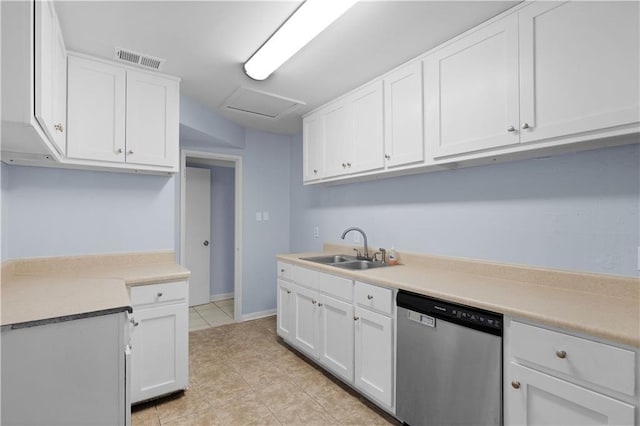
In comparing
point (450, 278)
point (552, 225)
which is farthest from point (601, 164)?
point (450, 278)

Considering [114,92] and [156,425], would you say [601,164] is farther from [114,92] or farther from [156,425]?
[114,92]

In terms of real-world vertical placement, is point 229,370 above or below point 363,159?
below

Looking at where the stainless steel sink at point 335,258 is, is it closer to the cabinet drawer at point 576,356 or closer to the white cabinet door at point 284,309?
the white cabinet door at point 284,309

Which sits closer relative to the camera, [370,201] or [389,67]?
[389,67]

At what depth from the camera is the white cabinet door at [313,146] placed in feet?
10.0

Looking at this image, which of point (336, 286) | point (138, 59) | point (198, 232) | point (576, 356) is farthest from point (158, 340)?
point (198, 232)

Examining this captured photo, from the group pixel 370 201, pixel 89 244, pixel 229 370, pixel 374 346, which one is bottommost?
pixel 229 370

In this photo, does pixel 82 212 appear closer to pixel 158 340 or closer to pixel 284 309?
pixel 158 340

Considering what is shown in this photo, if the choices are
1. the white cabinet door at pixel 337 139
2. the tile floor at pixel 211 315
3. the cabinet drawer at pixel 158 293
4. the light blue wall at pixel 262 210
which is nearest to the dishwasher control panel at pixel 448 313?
the white cabinet door at pixel 337 139

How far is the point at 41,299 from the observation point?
1494mm

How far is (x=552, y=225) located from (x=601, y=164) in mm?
376

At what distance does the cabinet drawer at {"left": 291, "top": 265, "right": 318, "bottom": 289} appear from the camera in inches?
102

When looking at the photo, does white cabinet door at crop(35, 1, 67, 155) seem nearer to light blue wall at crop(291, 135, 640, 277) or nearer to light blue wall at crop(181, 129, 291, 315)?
light blue wall at crop(181, 129, 291, 315)

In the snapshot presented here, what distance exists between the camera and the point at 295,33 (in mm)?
1794
